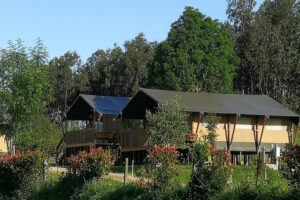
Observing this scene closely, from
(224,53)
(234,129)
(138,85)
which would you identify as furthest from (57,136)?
(234,129)

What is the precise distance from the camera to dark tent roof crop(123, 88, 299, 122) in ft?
118

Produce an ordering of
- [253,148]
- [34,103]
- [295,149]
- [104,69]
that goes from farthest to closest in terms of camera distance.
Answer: [104,69] → [253,148] → [34,103] → [295,149]

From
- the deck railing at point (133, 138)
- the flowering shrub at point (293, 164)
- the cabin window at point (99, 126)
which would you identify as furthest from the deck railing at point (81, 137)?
the flowering shrub at point (293, 164)

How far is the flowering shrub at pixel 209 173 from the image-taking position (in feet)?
55.2

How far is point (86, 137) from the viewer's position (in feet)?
145

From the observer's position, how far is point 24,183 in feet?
83.0

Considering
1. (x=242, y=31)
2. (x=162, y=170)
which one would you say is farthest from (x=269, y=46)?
(x=162, y=170)

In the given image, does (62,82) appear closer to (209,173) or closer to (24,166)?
(24,166)

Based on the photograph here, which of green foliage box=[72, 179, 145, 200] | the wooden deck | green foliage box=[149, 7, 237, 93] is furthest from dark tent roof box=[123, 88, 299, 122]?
green foliage box=[72, 179, 145, 200]

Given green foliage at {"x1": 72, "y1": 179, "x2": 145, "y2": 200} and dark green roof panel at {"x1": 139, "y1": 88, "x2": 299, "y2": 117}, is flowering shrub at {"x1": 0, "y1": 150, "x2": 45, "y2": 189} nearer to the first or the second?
green foliage at {"x1": 72, "y1": 179, "x2": 145, "y2": 200}

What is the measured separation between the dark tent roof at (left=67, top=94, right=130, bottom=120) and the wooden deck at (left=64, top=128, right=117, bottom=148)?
170 centimetres

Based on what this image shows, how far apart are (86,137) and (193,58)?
39.0 ft

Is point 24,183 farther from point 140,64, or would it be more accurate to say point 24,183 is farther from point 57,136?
point 140,64

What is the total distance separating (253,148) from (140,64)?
2887 centimetres
